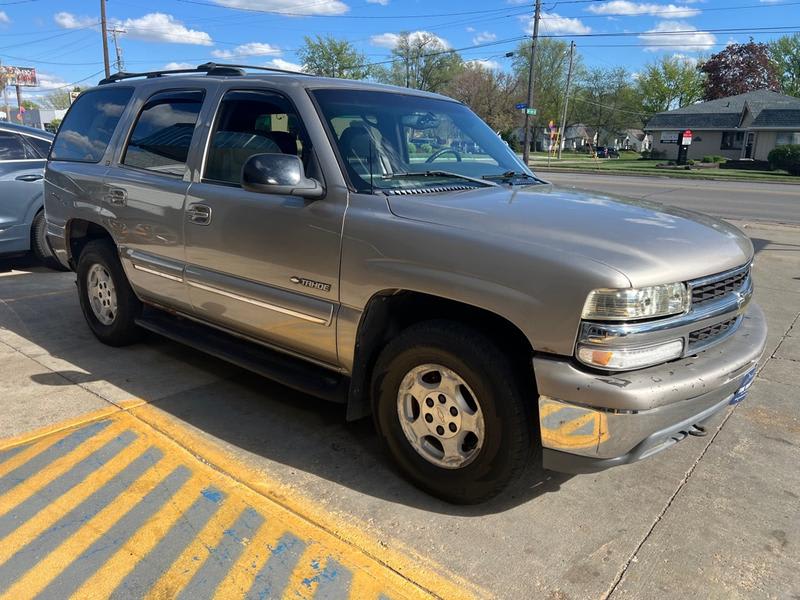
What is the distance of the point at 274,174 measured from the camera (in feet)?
9.93

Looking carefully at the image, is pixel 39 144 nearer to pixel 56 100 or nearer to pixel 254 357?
pixel 254 357

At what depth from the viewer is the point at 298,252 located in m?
3.27

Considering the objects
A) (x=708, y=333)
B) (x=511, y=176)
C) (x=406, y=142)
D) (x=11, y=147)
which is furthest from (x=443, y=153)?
(x=11, y=147)

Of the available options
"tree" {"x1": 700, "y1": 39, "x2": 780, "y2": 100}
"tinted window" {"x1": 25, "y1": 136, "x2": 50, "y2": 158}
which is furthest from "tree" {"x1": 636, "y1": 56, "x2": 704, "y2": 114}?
"tinted window" {"x1": 25, "y1": 136, "x2": 50, "y2": 158}

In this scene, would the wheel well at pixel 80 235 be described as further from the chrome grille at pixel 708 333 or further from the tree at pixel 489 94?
the tree at pixel 489 94

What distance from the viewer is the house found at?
48250mm

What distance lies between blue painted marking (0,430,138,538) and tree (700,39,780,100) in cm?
8425

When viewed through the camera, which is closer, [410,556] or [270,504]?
[410,556]

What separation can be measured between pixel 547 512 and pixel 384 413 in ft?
2.92

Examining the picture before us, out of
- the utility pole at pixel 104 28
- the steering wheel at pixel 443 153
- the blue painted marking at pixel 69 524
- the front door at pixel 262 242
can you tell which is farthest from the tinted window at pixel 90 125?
the utility pole at pixel 104 28

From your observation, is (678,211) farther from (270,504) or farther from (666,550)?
(270,504)

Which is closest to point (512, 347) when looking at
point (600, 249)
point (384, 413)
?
point (600, 249)

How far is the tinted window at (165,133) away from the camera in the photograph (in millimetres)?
4028

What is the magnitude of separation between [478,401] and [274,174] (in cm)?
142
